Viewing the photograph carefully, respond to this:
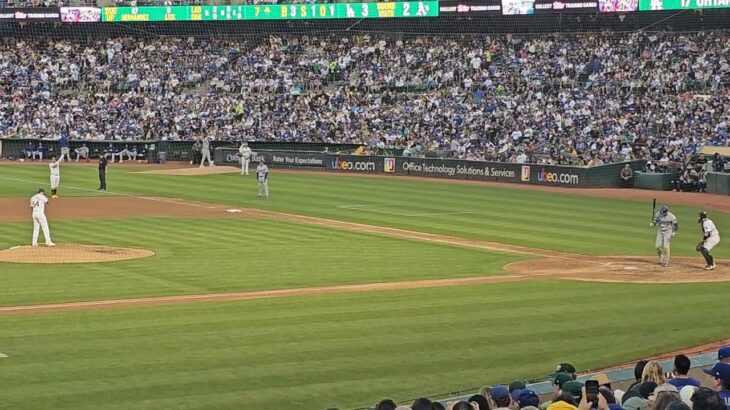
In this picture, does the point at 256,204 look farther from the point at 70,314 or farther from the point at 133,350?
the point at 133,350

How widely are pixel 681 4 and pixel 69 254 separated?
35711mm

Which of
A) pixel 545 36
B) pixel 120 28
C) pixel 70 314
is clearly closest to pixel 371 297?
pixel 70 314

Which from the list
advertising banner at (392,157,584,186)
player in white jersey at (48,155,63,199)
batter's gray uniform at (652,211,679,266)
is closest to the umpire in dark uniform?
player in white jersey at (48,155,63,199)

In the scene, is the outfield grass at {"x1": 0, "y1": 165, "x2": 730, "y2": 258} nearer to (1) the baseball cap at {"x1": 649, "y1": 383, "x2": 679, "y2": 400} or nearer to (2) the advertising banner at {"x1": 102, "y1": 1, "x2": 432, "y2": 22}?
(2) the advertising banner at {"x1": 102, "y1": 1, "x2": 432, "y2": 22}

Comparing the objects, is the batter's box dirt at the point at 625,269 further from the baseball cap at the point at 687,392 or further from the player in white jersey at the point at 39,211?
the baseball cap at the point at 687,392

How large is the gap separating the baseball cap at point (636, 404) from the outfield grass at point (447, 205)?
744 inches

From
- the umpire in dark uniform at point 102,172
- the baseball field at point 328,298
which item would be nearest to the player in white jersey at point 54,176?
the baseball field at point 328,298

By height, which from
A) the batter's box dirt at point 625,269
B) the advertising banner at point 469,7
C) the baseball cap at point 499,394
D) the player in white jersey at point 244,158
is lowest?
the batter's box dirt at point 625,269

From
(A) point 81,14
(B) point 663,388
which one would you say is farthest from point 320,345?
(A) point 81,14

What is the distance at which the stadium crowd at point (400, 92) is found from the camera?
5091cm

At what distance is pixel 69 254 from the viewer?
26.7 m

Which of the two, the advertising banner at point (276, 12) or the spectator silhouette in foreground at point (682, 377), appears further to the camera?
the advertising banner at point (276, 12)

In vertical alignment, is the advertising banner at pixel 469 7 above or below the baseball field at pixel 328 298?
above

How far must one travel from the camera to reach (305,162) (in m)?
56.1
